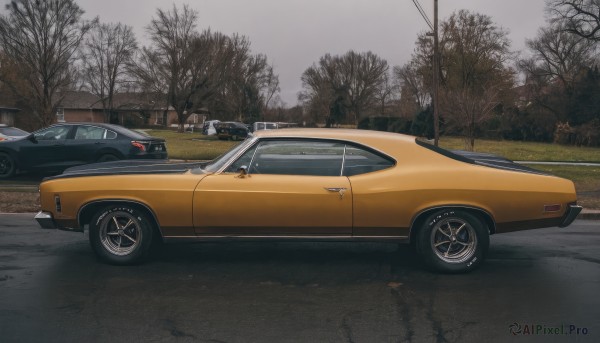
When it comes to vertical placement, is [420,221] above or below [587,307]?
above

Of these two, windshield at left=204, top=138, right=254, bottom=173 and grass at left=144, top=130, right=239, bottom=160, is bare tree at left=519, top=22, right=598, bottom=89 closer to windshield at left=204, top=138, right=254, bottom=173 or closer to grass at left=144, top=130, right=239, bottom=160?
grass at left=144, top=130, right=239, bottom=160

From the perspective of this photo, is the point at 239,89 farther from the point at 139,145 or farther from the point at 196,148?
the point at 139,145

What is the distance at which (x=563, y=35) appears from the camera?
54375 millimetres

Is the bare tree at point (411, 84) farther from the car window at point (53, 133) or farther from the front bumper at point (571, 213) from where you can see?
the front bumper at point (571, 213)

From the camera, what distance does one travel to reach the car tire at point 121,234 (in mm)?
5805

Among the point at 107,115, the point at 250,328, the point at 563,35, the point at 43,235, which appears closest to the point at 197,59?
the point at 107,115

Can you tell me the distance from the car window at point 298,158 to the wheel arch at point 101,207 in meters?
1.10

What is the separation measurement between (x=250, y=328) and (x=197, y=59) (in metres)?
56.5

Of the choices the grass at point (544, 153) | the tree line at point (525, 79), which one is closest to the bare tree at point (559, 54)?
the tree line at point (525, 79)

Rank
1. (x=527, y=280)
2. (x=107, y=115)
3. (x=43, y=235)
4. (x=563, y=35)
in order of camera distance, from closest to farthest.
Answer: (x=527, y=280) < (x=43, y=235) < (x=563, y=35) < (x=107, y=115)

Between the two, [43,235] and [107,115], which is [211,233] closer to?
[43,235]

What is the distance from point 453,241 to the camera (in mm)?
5703

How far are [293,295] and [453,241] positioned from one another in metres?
1.77

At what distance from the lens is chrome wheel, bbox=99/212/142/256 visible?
5.86 m
